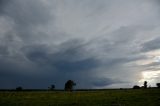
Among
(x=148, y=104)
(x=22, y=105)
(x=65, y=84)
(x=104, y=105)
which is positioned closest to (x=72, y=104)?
(x=104, y=105)

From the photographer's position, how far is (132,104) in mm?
59500

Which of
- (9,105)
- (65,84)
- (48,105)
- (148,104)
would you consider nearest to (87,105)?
(48,105)

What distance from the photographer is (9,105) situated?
61.9 m

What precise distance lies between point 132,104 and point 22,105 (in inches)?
862

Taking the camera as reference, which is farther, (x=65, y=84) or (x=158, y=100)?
(x=65, y=84)

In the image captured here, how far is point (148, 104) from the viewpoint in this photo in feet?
194

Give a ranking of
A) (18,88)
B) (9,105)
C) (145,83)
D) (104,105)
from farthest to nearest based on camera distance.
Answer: (18,88)
(145,83)
(9,105)
(104,105)

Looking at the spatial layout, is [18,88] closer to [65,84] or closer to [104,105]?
[65,84]

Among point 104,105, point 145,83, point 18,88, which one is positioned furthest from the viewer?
point 18,88

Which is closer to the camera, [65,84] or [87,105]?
[87,105]

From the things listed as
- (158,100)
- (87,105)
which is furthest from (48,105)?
(158,100)

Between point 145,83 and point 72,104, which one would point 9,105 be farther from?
point 145,83

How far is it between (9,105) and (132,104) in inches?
981

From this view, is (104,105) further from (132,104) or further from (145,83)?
(145,83)
